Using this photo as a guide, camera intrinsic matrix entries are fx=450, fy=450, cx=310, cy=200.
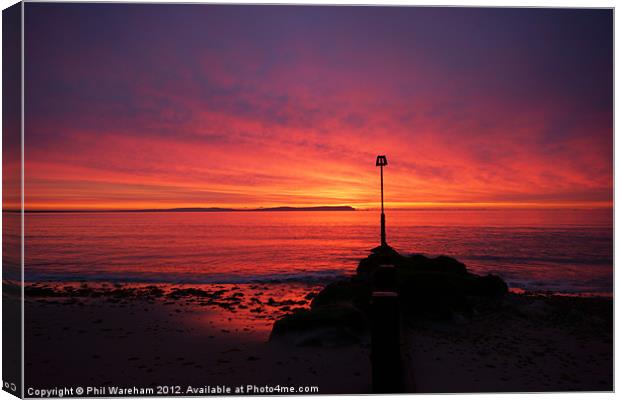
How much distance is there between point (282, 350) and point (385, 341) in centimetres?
268

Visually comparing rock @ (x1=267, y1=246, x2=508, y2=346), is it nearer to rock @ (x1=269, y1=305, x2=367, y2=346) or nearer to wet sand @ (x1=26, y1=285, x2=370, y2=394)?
rock @ (x1=269, y1=305, x2=367, y2=346)

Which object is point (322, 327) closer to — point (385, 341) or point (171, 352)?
point (171, 352)

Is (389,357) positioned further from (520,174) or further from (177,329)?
(520,174)

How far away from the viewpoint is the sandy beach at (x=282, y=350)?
18.6 feet

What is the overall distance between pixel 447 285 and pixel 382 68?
16.2ft

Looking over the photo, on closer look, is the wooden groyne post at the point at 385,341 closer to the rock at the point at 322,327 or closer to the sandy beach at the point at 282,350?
the sandy beach at the point at 282,350

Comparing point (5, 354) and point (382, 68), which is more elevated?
point (382, 68)

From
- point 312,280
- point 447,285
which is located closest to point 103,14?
point 447,285

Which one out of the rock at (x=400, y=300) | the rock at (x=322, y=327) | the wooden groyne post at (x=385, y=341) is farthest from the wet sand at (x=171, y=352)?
the wooden groyne post at (x=385, y=341)

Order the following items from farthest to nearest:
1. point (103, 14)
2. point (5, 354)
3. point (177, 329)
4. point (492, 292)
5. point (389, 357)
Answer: point (492, 292)
point (177, 329)
point (103, 14)
point (5, 354)
point (389, 357)

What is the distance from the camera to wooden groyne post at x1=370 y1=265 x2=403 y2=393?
4176 millimetres

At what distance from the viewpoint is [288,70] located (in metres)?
8.78

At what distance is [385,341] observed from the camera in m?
4.20

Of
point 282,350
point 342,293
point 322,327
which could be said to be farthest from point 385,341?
point 342,293
